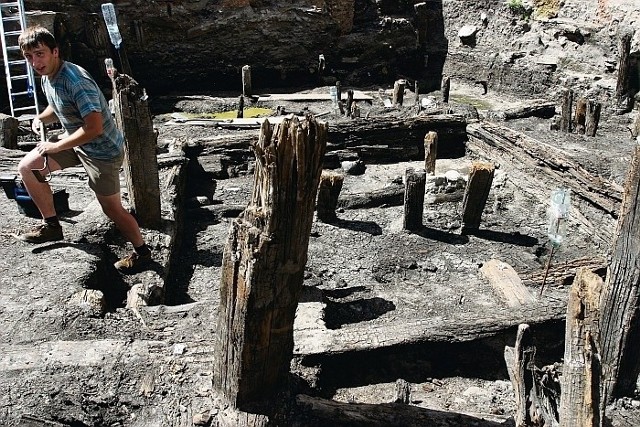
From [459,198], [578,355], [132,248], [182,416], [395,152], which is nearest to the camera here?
[578,355]

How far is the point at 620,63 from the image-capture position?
12.9 meters

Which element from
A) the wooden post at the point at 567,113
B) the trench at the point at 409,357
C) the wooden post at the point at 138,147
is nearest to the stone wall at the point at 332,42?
the wooden post at the point at 567,113

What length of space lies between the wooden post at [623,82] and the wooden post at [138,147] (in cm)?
1011

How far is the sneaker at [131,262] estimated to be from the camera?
A: 5.97 meters

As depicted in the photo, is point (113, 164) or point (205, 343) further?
point (113, 164)

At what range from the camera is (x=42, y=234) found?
5887mm

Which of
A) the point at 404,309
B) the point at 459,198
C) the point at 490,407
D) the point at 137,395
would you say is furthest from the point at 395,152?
the point at 137,395

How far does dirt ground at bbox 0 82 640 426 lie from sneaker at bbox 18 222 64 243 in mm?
81

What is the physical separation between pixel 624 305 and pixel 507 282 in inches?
88.7

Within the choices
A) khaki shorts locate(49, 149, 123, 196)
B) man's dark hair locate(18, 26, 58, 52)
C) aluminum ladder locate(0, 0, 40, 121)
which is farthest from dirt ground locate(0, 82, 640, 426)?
aluminum ladder locate(0, 0, 40, 121)

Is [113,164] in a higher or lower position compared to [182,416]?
higher

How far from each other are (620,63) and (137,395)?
12102 mm

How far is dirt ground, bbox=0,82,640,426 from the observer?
164 inches

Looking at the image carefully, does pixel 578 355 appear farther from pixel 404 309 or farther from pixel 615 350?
pixel 404 309
